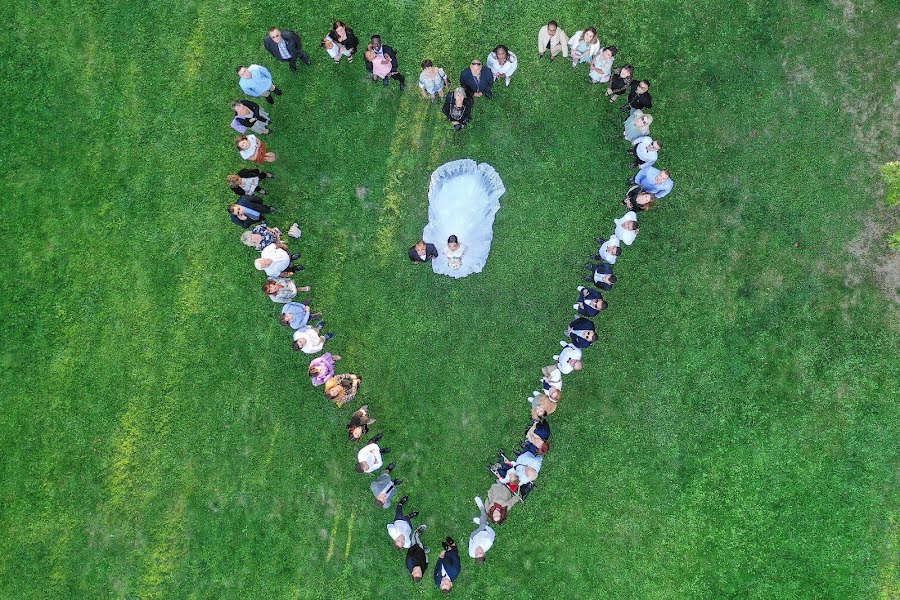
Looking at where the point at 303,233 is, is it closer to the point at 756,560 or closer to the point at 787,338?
the point at 787,338

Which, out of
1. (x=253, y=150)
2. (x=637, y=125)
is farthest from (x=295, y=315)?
(x=637, y=125)

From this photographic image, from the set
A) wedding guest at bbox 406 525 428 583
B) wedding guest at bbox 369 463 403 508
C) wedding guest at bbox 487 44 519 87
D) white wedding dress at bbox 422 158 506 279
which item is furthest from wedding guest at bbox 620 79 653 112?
wedding guest at bbox 406 525 428 583

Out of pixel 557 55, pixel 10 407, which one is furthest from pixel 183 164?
pixel 557 55

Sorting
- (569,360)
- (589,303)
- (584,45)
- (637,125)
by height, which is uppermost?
(584,45)

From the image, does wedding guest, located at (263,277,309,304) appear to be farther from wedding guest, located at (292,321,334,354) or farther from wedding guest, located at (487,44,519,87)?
wedding guest, located at (487,44,519,87)

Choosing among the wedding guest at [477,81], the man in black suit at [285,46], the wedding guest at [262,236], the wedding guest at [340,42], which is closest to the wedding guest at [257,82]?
the man in black suit at [285,46]

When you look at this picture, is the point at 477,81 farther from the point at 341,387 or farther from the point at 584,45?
the point at 341,387
